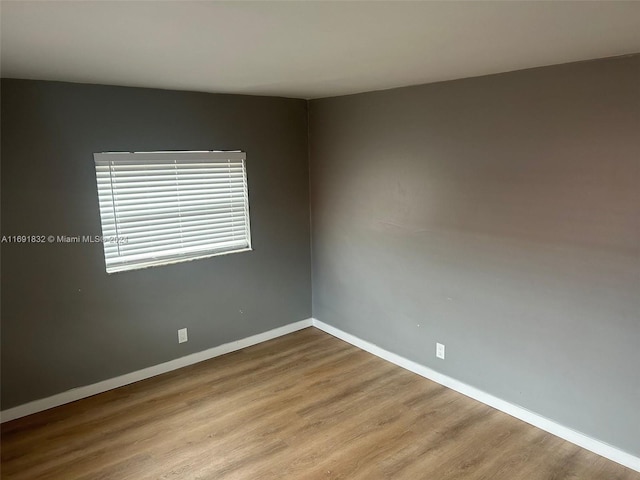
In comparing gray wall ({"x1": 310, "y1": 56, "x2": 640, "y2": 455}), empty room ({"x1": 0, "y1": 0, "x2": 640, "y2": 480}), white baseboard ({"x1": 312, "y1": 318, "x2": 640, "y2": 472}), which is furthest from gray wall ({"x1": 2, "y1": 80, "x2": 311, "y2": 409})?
white baseboard ({"x1": 312, "y1": 318, "x2": 640, "y2": 472})

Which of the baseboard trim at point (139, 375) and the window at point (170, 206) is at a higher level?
the window at point (170, 206)

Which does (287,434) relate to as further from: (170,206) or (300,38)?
(300,38)

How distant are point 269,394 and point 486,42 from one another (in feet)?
8.68

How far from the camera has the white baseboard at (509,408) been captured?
8.25 feet

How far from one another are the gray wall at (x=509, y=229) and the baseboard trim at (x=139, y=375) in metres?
0.86

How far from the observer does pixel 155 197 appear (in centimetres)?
338

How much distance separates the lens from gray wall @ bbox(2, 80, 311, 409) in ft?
9.38

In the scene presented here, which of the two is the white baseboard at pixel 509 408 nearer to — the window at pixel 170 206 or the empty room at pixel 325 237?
the empty room at pixel 325 237

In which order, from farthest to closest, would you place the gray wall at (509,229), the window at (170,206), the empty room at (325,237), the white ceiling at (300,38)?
1. the window at (170,206)
2. the gray wall at (509,229)
3. the empty room at (325,237)
4. the white ceiling at (300,38)

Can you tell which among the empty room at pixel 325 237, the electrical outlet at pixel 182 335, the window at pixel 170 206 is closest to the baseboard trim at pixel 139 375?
the empty room at pixel 325 237

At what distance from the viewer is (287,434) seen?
2824 mm

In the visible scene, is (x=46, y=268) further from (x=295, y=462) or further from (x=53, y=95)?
(x=295, y=462)

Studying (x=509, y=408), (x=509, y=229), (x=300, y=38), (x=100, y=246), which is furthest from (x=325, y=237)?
(x=300, y=38)

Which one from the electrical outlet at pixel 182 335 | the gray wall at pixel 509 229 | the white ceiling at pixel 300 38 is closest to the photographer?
the white ceiling at pixel 300 38
